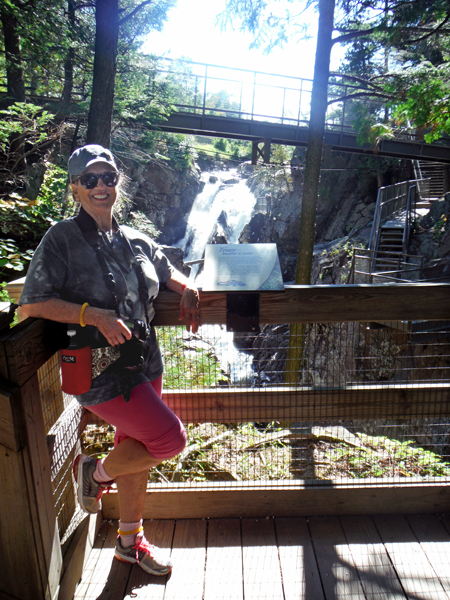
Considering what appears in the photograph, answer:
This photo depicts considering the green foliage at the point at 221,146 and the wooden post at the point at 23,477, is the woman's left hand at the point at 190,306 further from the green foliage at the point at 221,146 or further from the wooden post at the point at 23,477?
the green foliage at the point at 221,146

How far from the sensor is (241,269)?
7.00ft

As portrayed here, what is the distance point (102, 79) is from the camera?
628 cm

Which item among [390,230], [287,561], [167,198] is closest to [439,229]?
[390,230]

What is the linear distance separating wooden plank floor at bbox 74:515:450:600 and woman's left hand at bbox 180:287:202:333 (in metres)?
1.10

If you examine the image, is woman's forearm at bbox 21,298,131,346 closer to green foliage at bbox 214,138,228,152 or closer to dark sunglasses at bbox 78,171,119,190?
dark sunglasses at bbox 78,171,119,190

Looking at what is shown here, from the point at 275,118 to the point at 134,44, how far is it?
5.26 m

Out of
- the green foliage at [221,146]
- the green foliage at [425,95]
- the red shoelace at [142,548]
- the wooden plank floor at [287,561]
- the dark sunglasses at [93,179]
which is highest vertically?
the green foliage at [221,146]

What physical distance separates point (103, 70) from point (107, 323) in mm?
5830

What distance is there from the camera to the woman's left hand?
2041mm

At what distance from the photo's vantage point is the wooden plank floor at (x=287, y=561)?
1.93 m

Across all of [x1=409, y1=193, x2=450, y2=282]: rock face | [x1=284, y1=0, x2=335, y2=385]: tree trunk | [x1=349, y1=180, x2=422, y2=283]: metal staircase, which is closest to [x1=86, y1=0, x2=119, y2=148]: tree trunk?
[x1=284, y1=0, x2=335, y2=385]: tree trunk

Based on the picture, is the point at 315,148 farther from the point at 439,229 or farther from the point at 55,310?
the point at 439,229

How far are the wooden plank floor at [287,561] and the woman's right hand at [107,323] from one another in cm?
116

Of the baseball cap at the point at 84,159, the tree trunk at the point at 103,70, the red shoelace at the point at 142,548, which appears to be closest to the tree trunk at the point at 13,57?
the tree trunk at the point at 103,70
